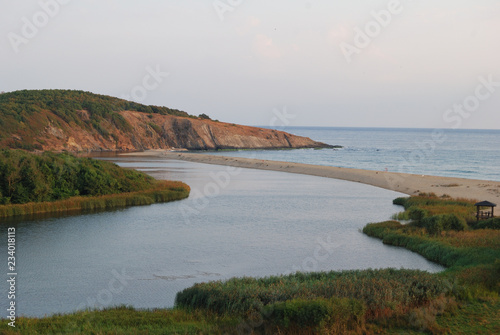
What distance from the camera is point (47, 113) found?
344 ft

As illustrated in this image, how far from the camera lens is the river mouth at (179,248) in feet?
54.5

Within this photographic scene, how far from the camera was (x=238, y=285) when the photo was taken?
14305mm

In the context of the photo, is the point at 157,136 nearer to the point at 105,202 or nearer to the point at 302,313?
the point at 105,202

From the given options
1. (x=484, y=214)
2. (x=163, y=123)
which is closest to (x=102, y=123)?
(x=163, y=123)

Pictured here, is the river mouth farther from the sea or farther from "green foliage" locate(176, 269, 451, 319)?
"green foliage" locate(176, 269, 451, 319)

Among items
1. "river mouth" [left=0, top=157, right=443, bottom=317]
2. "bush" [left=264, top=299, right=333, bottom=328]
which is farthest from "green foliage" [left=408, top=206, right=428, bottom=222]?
"bush" [left=264, top=299, right=333, bottom=328]

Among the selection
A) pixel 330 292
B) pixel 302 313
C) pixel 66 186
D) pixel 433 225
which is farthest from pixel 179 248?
pixel 66 186

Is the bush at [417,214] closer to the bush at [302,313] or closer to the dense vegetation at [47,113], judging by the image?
the bush at [302,313]

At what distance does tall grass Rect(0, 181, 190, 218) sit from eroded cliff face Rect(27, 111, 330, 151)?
59833mm

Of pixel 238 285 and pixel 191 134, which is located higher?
pixel 191 134

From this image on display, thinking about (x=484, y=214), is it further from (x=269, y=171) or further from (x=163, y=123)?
(x=163, y=123)

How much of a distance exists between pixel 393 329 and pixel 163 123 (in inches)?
4841

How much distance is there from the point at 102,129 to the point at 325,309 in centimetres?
10902

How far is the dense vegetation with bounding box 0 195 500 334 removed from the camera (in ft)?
35.7
